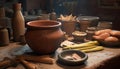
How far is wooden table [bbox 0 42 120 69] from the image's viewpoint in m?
1.28

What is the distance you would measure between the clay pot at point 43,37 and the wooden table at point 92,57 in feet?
0.49

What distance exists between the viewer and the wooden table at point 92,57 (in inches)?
50.5

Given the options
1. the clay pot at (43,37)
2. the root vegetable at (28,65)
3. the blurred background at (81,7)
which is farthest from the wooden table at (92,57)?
the blurred background at (81,7)

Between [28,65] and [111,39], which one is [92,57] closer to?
[111,39]

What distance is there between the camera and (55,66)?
1.28 metres

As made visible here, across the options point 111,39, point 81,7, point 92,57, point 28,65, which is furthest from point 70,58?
point 81,7

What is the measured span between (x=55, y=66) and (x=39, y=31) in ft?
0.99

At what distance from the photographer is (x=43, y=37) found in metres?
1.38

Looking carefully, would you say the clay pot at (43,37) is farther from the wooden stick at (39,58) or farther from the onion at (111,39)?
the onion at (111,39)

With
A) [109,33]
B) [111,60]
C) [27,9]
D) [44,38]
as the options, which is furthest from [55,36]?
[27,9]

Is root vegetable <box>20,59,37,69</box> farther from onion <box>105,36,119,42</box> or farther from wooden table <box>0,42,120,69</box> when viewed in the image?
onion <box>105,36,119,42</box>

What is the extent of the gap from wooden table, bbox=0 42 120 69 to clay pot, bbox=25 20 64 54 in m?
0.15

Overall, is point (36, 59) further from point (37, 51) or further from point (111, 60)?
point (111, 60)

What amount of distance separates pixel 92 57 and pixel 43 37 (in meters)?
0.42
